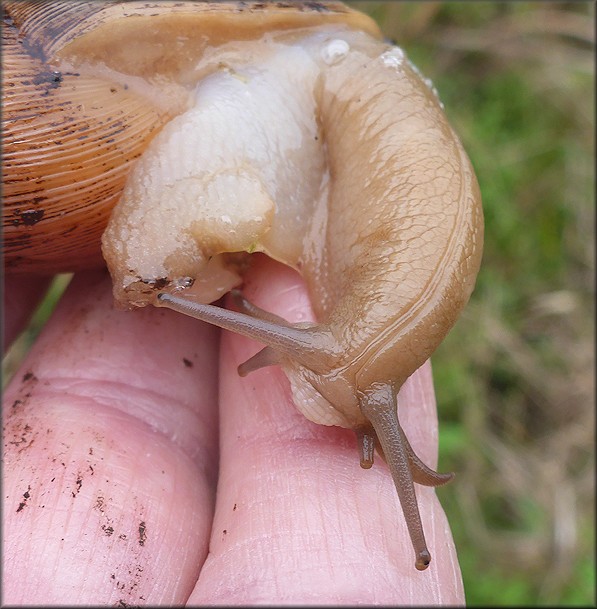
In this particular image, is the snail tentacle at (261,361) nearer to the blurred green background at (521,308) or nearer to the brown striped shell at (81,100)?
the brown striped shell at (81,100)

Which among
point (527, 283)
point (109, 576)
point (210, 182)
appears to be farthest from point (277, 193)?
point (527, 283)

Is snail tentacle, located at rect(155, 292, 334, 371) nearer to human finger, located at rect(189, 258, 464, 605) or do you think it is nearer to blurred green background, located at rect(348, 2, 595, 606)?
human finger, located at rect(189, 258, 464, 605)

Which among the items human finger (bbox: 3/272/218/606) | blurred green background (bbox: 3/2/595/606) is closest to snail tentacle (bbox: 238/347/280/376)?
human finger (bbox: 3/272/218/606)

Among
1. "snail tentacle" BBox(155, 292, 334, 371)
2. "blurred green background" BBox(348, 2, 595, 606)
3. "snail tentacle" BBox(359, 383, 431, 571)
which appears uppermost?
"snail tentacle" BBox(155, 292, 334, 371)

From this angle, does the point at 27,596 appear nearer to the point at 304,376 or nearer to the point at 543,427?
the point at 304,376

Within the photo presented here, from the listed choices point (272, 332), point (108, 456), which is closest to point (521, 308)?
point (272, 332)

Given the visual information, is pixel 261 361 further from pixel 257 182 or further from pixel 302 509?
pixel 257 182
